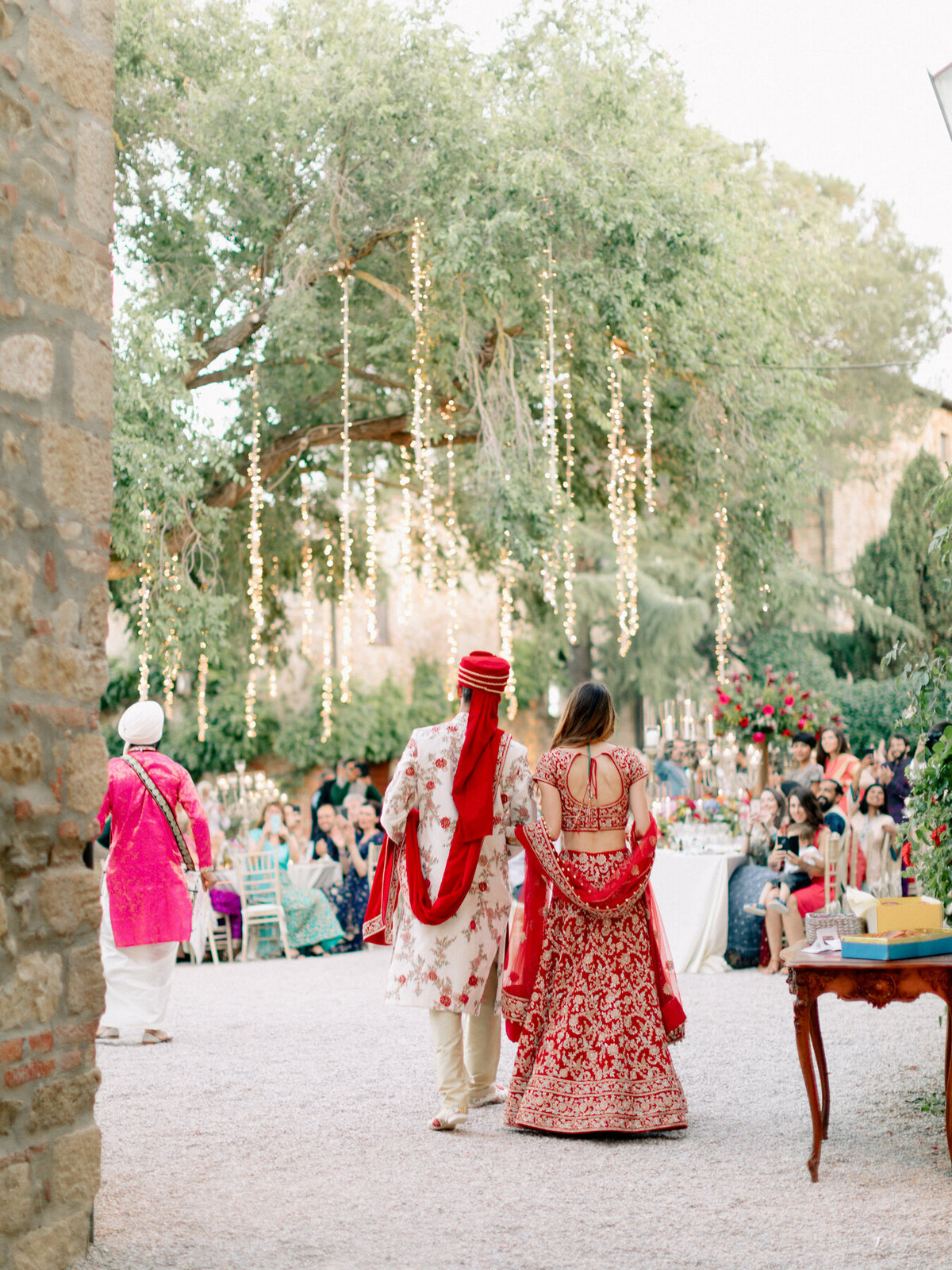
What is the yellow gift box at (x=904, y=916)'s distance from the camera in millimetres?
4270

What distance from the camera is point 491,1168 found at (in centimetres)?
432

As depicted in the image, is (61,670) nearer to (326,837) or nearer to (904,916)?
(904,916)

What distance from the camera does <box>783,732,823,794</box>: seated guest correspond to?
980 cm

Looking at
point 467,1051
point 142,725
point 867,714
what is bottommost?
point 467,1051

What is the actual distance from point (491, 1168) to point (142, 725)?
3.40 meters

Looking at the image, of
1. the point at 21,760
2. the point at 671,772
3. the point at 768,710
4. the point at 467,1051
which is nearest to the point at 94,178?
the point at 21,760

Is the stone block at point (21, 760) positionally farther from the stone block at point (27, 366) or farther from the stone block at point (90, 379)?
the stone block at point (90, 379)

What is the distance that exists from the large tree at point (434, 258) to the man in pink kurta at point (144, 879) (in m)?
3.86

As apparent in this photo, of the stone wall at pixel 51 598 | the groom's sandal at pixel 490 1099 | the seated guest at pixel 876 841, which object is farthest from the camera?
the seated guest at pixel 876 841

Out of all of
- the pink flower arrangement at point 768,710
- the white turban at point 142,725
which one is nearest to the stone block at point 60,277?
the white turban at point 142,725

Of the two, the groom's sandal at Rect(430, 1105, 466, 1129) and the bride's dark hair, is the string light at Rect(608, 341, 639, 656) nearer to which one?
the bride's dark hair

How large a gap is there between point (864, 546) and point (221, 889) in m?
14.7

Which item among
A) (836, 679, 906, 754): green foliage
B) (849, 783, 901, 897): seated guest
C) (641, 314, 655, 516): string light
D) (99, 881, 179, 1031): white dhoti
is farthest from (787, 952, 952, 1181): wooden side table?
(836, 679, 906, 754): green foliage

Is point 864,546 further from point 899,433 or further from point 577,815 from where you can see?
point 577,815
